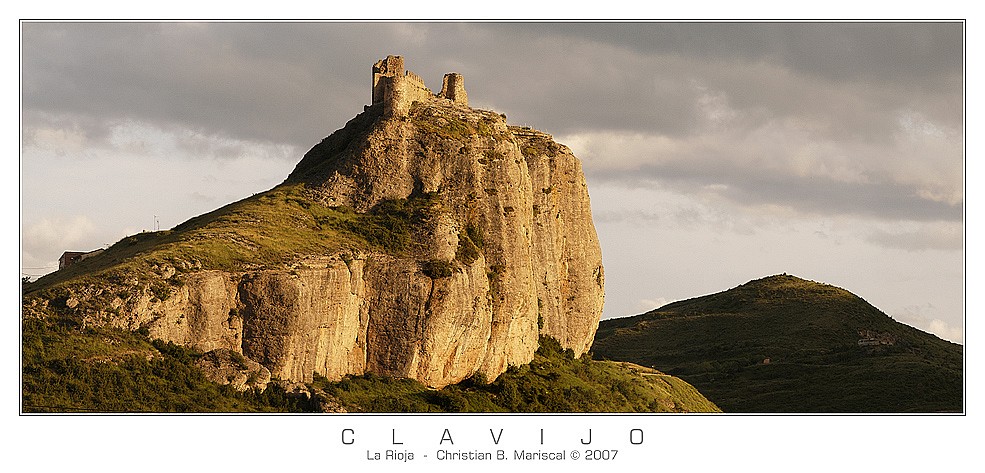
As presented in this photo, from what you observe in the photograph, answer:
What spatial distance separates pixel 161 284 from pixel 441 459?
28.3 m

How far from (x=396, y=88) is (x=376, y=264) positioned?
18953mm

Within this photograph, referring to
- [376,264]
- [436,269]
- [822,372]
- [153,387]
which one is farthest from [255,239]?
[822,372]

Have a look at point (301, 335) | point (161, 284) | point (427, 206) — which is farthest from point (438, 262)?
point (161, 284)

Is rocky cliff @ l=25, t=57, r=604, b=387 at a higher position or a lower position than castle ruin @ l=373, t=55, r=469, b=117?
lower

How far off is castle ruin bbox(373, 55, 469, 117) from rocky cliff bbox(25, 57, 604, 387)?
0.25 metres

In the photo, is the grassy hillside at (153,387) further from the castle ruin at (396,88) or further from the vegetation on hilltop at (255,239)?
the castle ruin at (396,88)

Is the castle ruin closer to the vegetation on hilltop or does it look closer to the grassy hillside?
the vegetation on hilltop

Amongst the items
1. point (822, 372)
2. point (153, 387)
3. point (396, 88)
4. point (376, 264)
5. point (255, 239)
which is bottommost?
point (822, 372)

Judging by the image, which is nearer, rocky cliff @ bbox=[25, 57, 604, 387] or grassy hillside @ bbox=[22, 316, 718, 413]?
grassy hillside @ bbox=[22, 316, 718, 413]

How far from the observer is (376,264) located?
324 ft

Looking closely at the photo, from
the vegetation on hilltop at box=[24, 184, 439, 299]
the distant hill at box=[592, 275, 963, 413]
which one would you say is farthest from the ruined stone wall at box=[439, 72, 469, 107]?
the distant hill at box=[592, 275, 963, 413]

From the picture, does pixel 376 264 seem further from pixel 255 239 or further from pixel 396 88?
pixel 396 88

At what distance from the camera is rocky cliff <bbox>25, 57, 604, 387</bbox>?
8581cm

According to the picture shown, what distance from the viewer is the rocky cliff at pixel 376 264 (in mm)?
85812
